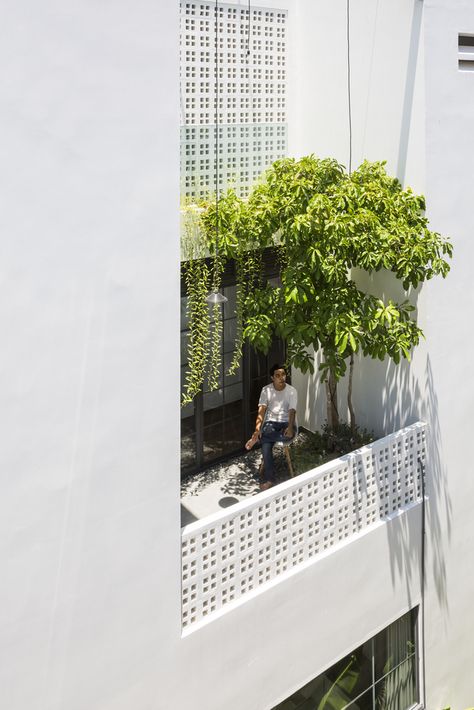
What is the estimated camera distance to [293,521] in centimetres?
724

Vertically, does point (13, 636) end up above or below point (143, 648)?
above

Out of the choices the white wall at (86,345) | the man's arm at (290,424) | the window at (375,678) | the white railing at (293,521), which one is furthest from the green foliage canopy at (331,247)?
the window at (375,678)

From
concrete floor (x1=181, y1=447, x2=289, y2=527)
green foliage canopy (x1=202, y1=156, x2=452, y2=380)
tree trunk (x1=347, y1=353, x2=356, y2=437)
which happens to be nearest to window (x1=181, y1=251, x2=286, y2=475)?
concrete floor (x1=181, y1=447, x2=289, y2=527)

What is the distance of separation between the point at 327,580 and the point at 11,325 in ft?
13.4

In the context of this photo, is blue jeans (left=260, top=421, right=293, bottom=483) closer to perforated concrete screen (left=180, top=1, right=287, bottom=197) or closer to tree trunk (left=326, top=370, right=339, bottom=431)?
tree trunk (left=326, top=370, right=339, bottom=431)

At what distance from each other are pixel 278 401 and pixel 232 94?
3385mm

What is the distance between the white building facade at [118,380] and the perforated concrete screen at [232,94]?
3.95ft

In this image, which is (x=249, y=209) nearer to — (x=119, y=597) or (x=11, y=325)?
(x=11, y=325)

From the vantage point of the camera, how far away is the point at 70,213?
192 inches

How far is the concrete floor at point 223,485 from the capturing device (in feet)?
26.2

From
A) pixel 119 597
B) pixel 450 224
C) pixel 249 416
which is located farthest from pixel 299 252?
pixel 119 597

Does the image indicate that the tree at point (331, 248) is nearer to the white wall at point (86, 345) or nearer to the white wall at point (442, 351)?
the white wall at point (442, 351)

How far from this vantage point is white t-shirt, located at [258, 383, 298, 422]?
8047 millimetres

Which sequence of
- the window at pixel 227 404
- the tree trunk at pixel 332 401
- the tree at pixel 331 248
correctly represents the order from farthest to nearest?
1. the window at pixel 227 404
2. the tree trunk at pixel 332 401
3. the tree at pixel 331 248
